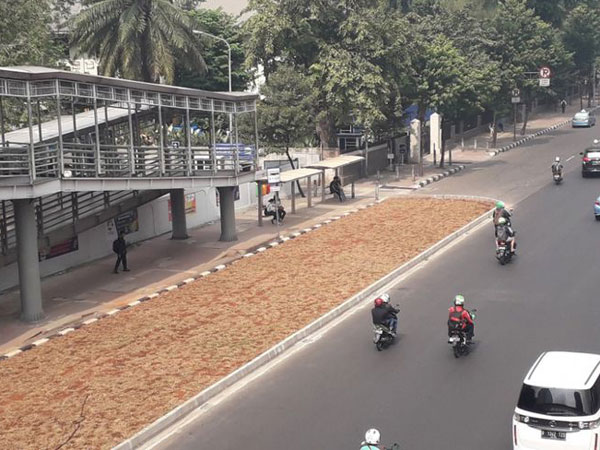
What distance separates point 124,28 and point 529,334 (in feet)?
99.7

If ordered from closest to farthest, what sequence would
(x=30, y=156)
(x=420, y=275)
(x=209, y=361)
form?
(x=209, y=361) → (x=30, y=156) → (x=420, y=275)

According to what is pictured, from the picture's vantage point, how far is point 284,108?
42.6 meters

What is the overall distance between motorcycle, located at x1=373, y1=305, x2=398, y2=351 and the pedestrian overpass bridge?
976 cm

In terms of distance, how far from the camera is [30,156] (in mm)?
21688

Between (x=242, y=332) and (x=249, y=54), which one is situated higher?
(x=249, y=54)

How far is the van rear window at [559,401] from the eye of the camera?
12.3 metres

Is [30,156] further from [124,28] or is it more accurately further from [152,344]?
[124,28]

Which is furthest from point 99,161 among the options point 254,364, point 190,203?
point 190,203

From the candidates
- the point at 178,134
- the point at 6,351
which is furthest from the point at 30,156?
the point at 178,134

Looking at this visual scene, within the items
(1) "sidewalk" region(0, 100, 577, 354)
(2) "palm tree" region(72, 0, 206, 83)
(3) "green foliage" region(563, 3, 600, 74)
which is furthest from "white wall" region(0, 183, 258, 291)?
(3) "green foliage" region(563, 3, 600, 74)

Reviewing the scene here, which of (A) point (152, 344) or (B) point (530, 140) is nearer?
(A) point (152, 344)

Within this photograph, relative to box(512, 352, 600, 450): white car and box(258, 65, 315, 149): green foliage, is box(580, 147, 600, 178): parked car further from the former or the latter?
box(512, 352, 600, 450): white car

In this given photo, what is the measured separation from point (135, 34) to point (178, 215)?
14884mm

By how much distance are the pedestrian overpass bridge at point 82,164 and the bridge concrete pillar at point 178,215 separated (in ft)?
0.14
